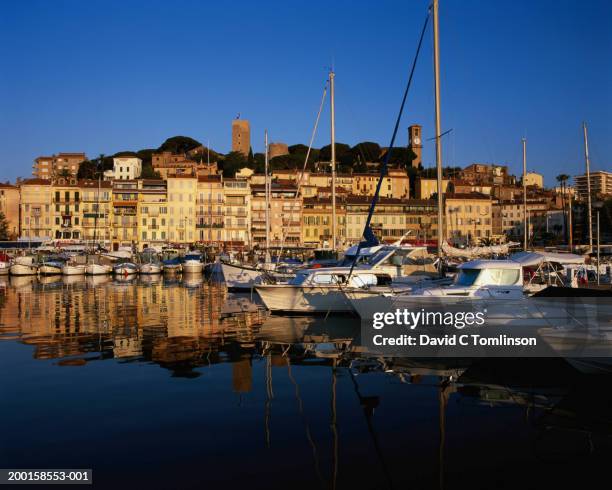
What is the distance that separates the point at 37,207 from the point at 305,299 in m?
84.8

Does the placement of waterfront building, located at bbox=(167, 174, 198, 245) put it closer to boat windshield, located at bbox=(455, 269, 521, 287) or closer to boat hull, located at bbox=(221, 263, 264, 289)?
boat hull, located at bbox=(221, 263, 264, 289)

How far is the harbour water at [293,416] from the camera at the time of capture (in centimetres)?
833

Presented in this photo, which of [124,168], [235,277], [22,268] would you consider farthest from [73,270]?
[124,168]

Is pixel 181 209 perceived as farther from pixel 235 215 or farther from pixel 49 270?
pixel 49 270

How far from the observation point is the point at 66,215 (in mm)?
96750

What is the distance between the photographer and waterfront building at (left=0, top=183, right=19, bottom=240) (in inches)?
4168

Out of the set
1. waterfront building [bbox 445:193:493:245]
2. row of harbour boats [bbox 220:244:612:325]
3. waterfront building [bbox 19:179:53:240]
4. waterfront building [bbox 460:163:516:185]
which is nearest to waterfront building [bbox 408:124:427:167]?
waterfront building [bbox 460:163:516:185]

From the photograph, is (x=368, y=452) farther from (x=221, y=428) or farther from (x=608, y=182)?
(x=608, y=182)

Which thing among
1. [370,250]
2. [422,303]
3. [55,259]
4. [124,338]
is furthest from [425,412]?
[55,259]

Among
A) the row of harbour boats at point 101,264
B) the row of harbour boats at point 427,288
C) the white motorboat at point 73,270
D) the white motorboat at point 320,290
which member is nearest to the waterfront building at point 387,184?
the row of harbour boats at point 101,264

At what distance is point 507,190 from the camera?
13038cm

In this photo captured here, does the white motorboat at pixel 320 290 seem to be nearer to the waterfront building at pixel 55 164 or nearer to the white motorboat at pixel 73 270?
the white motorboat at pixel 73 270

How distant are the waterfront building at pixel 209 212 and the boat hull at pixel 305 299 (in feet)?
244

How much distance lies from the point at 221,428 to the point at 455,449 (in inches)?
147
